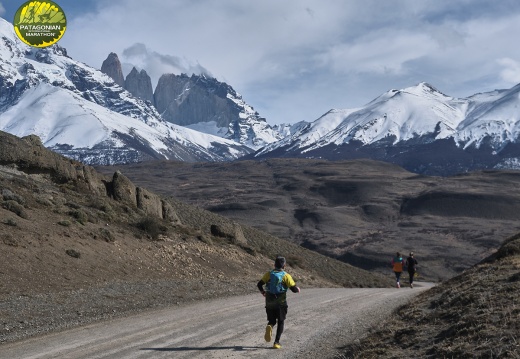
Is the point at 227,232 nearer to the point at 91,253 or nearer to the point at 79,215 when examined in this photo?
the point at 79,215

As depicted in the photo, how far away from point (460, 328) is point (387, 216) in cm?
14300

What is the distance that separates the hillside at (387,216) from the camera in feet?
342

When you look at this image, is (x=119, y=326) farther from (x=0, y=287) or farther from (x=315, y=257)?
(x=315, y=257)

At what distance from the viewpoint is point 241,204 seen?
157625 millimetres

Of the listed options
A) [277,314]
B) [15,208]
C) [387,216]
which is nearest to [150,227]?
[15,208]

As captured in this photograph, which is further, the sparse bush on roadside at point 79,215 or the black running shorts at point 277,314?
the sparse bush on roadside at point 79,215

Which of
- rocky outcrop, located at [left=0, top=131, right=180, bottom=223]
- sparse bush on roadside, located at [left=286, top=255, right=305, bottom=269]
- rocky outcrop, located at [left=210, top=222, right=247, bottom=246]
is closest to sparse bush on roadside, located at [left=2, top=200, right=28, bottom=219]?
rocky outcrop, located at [left=0, top=131, right=180, bottom=223]

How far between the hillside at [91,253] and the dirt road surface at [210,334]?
1.46m

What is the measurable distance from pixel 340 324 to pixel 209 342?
168 inches

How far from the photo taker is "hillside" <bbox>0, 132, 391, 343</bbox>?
18500 millimetres

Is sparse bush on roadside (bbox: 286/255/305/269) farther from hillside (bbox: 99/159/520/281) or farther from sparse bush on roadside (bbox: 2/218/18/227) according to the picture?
hillside (bbox: 99/159/520/281)

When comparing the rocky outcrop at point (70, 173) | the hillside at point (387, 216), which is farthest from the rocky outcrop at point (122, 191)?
the hillside at point (387, 216)

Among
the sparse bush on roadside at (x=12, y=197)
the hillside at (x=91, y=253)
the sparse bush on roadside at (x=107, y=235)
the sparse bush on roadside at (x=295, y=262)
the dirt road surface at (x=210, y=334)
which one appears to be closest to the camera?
the dirt road surface at (x=210, y=334)

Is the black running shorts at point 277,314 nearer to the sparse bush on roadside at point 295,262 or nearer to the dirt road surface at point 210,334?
the dirt road surface at point 210,334
